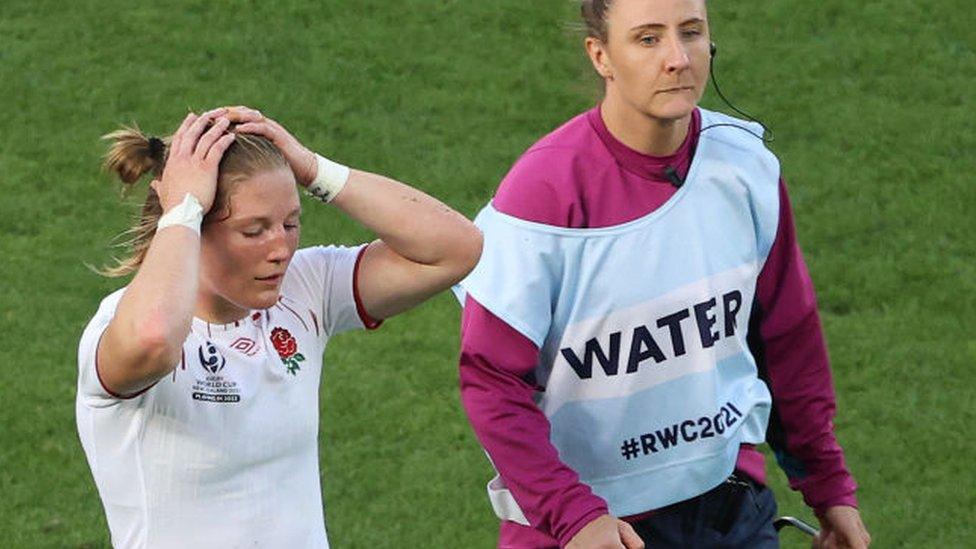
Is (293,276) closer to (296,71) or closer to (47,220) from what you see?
(47,220)

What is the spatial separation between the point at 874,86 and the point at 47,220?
150 inches

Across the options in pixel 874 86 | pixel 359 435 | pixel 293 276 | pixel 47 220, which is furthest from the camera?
pixel 874 86

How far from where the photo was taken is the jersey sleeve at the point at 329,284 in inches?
162

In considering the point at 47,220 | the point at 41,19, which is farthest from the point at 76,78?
the point at 47,220

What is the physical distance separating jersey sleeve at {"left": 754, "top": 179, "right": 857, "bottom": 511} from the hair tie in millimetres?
1347

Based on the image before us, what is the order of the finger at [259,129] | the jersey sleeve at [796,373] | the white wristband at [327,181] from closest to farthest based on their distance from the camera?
the finger at [259,129] < the white wristband at [327,181] < the jersey sleeve at [796,373]

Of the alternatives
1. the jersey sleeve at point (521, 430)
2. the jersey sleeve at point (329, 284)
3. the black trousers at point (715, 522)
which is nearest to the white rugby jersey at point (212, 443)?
the jersey sleeve at point (329, 284)

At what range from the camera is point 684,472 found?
4449 millimetres

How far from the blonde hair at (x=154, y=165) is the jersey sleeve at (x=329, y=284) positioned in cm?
27

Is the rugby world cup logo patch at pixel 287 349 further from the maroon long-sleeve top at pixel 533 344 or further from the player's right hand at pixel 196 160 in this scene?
the maroon long-sleeve top at pixel 533 344

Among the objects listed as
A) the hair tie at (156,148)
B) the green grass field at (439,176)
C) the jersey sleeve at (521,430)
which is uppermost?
the hair tie at (156,148)

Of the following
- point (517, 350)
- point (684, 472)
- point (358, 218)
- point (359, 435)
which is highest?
point (358, 218)

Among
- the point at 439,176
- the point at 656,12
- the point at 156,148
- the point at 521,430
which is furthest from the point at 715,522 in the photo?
the point at 439,176

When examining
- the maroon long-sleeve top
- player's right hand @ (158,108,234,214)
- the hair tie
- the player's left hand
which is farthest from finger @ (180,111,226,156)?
the player's left hand
